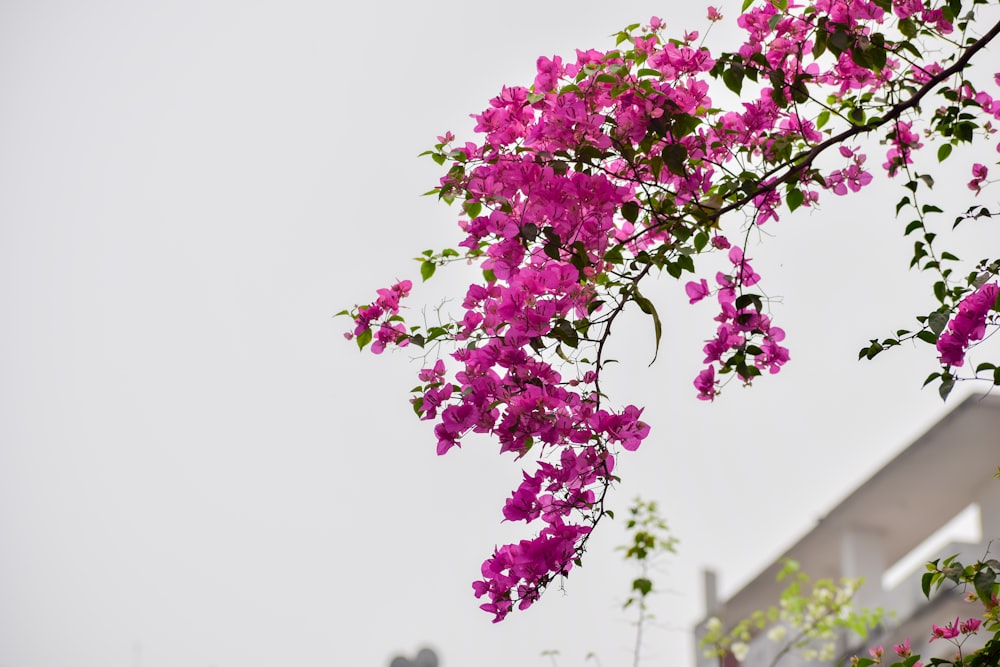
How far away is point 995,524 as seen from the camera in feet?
31.4

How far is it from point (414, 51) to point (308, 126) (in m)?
1.29

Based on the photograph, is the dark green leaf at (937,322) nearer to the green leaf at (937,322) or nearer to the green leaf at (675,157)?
the green leaf at (937,322)

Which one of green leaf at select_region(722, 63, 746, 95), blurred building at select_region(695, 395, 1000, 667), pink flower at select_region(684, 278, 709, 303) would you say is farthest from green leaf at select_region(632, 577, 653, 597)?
blurred building at select_region(695, 395, 1000, 667)

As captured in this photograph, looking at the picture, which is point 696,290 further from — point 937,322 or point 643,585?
point 643,585

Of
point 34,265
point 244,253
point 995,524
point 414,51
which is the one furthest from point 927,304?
point 34,265

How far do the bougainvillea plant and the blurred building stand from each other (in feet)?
22.3

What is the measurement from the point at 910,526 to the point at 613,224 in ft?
33.9

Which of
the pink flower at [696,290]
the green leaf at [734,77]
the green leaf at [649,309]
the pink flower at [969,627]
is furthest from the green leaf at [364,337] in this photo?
the pink flower at [969,627]

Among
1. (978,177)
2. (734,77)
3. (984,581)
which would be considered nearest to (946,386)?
(984,581)

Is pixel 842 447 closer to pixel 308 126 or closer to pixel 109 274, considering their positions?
pixel 308 126

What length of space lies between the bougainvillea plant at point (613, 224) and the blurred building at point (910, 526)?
681 centimetres

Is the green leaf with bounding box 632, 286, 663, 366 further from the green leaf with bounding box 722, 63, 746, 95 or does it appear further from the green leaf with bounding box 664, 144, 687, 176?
the green leaf with bounding box 722, 63, 746, 95

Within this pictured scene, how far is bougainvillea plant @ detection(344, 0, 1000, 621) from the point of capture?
1.81 meters

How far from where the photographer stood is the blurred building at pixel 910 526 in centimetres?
897
